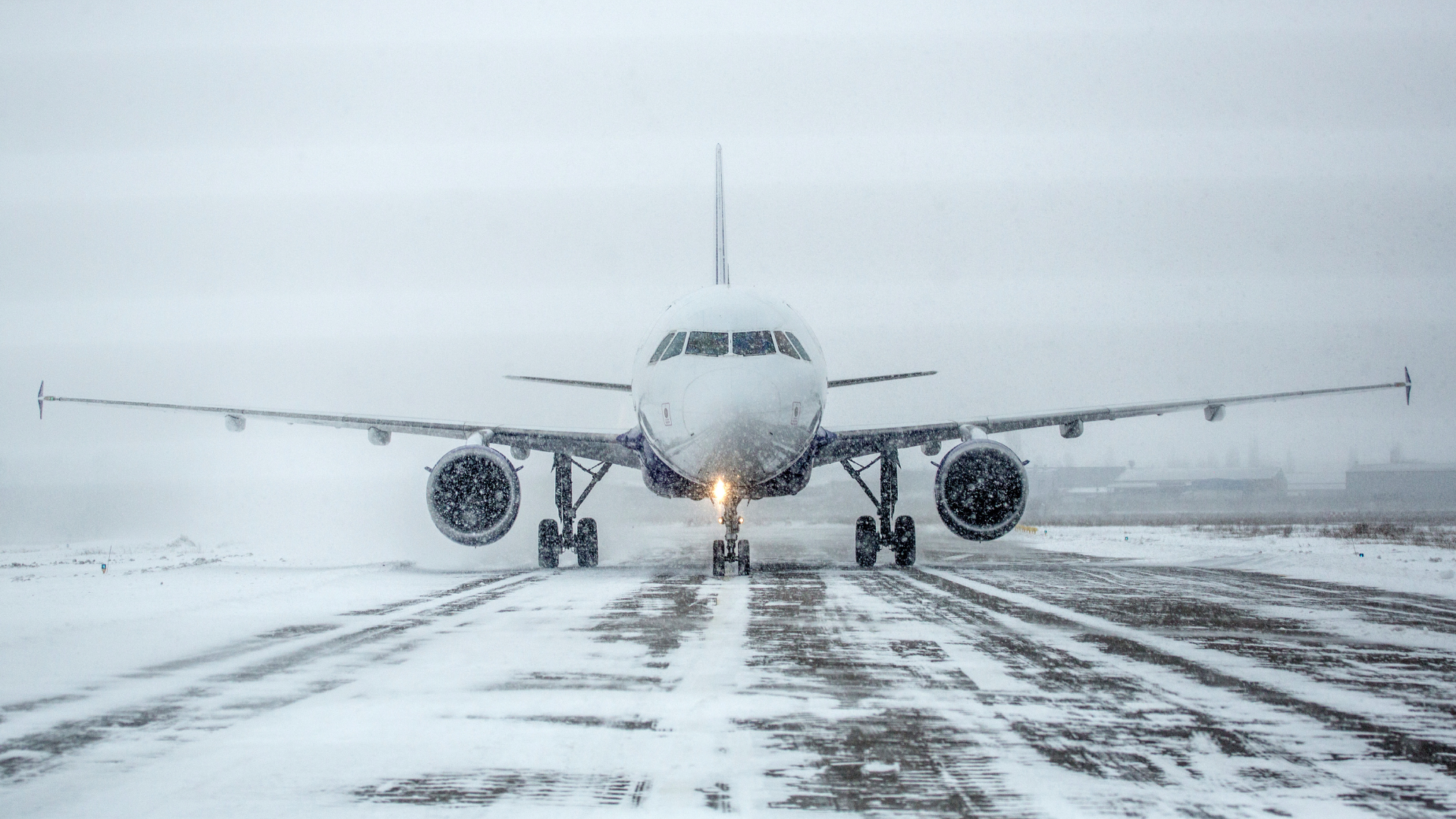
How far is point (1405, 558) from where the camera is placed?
18688 millimetres

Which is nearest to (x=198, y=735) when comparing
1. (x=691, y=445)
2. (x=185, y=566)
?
(x=691, y=445)

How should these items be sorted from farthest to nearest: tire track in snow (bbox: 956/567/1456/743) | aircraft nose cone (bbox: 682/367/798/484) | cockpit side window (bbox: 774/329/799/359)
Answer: cockpit side window (bbox: 774/329/799/359)
aircraft nose cone (bbox: 682/367/798/484)
tire track in snow (bbox: 956/567/1456/743)

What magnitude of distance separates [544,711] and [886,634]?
3.89 m

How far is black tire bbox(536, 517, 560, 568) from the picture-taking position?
18.2 meters

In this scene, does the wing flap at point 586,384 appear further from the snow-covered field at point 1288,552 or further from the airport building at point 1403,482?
the airport building at point 1403,482

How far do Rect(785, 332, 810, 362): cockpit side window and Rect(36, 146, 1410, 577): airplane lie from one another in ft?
0.09

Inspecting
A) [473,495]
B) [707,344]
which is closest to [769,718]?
[707,344]

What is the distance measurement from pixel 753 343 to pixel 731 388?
108 cm

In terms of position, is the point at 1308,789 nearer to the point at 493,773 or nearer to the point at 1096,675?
the point at 1096,675

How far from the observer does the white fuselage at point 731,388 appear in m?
13.0

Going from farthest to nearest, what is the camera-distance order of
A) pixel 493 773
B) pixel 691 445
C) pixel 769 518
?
1. pixel 769 518
2. pixel 691 445
3. pixel 493 773

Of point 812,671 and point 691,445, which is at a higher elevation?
point 691,445

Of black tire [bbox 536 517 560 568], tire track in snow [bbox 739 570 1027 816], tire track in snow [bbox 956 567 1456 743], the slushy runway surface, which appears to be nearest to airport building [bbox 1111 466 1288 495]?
tire track in snow [bbox 956 567 1456 743]

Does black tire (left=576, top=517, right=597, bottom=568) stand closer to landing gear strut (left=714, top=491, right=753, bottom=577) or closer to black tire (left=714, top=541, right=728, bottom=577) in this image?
landing gear strut (left=714, top=491, right=753, bottom=577)
